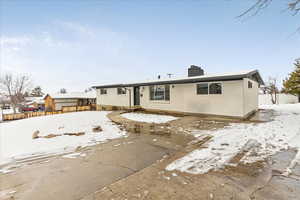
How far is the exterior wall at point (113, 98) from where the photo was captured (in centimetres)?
1328

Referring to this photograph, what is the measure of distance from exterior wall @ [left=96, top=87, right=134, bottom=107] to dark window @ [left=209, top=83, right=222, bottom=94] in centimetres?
697

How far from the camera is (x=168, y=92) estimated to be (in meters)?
10.8

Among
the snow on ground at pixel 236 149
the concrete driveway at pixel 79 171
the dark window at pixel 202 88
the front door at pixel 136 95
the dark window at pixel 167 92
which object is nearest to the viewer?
the concrete driveway at pixel 79 171

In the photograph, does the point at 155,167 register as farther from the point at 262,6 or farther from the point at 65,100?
the point at 65,100

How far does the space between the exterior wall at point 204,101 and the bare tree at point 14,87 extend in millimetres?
26648

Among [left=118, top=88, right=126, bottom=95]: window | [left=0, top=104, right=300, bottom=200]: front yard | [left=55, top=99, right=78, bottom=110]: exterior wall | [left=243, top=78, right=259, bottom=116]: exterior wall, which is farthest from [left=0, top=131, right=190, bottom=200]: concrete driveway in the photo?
[left=55, top=99, right=78, bottom=110]: exterior wall

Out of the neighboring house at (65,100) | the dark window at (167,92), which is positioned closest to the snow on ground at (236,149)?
the dark window at (167,92)

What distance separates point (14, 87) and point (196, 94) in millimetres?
32683

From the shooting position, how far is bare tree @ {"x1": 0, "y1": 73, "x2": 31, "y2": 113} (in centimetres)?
2441

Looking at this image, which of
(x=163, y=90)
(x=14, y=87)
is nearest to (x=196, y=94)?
(x=163, y=90)

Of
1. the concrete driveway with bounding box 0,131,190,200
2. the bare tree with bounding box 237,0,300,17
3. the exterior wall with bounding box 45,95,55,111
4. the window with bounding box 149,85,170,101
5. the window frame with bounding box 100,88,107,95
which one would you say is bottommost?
the concrete driveway with bounding box 0,131,190,200

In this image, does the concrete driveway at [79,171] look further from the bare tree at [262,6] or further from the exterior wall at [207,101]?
the exterior wall at [207,101]

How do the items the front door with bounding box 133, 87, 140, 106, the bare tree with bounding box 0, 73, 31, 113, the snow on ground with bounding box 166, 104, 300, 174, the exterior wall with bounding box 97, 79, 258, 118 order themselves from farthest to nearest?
1. the bare tree with bounding box 0, 73, 31, 113
2. the front door with bounding box 133, 87, 140, 106
3. the exterior wall with bounding box 97, 79, 258, 118
4. the snow on ground with bounding box 166, 104, 300, 174

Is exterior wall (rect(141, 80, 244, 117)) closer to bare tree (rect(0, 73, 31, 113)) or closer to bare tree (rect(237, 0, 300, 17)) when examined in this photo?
bare tree (rect(237, 0, 300, 17))
